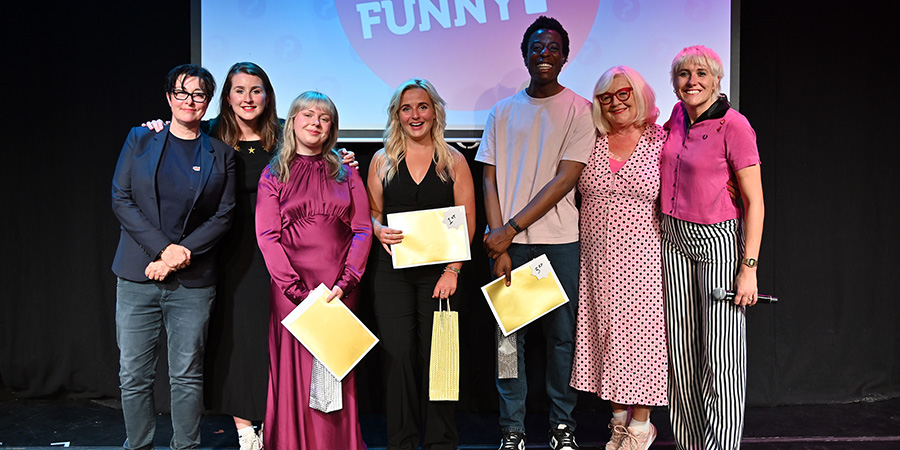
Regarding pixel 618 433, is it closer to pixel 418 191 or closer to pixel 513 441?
pixel 513 441

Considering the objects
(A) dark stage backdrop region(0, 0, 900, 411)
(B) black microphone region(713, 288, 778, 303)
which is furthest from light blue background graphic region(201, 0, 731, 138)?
(B) black microphone region(713, 288, 778, 303)

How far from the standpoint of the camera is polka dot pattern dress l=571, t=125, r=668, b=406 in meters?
2.50

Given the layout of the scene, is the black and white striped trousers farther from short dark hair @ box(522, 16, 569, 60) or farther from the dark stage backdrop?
the dark stage backdrop

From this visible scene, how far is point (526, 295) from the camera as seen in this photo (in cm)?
253

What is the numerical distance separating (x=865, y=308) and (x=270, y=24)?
A: 3589 millimetres

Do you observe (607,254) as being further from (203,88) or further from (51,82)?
(51,82)

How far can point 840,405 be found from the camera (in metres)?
3.49

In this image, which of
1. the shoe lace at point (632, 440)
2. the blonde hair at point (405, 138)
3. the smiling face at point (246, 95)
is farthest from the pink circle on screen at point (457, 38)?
the shoe lace at point (632, 440)

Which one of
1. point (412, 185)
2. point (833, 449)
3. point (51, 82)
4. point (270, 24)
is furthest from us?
point (51, 82)

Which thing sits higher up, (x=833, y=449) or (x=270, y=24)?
(x=270, y=24)

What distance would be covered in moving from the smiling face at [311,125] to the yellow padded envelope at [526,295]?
0.89 metres

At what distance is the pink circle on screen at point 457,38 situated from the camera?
315cm

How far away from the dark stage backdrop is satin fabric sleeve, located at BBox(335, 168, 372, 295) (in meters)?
0.86

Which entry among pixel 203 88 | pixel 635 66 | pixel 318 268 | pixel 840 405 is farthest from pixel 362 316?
pixel 840 405
